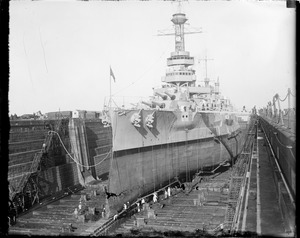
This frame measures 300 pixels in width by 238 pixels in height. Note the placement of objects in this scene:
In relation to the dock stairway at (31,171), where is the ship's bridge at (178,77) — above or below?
above

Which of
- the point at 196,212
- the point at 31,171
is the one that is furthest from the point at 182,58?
the point at 31,171

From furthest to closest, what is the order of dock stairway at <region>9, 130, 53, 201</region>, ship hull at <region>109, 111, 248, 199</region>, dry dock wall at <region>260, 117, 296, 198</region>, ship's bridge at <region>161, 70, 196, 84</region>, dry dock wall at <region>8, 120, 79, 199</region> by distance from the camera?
ship's bridge at <region>161, 70, 196, 84</region>, dry dock wall at <region>8, 120, 79, 199</region>, dock stairway at <region>9, 130, 53, 201</region>, ship hull at <region>109, 111, 248, 199</region>, dry dock wall at <region>260, 117, 296, 198</region>

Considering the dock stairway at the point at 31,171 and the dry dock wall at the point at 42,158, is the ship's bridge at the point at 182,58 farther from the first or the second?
the dock stairway at the point at 31,171

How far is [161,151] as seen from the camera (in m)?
15.4

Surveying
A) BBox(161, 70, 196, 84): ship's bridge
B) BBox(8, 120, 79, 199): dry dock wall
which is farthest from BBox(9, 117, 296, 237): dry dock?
BBox(161, 70, 196, 84): ship's bridge

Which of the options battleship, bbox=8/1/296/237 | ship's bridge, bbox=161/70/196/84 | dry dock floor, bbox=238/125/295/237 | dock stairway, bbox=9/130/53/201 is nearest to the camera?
dry dock floor, bbox=238/125/295/237

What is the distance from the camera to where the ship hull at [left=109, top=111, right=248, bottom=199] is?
13.5 meters

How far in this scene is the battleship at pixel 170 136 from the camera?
13.6 metres

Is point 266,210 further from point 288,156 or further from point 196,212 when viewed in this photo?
point 196,212

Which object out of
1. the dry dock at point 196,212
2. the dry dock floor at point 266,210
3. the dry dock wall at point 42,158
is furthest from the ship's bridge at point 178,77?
the dry dock floor at point 266,210

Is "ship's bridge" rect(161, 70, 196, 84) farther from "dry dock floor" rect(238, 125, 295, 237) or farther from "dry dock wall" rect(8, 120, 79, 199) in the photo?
"dry dock floor" rect(238, 125, 295, 237)

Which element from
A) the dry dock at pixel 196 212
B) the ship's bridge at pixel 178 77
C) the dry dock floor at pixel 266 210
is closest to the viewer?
the dry dock floor at pixel 266 210

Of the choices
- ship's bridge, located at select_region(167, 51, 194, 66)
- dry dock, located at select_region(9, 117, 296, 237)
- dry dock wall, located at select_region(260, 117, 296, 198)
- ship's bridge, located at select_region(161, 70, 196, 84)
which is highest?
ship's bridge, located at select_region(167, 51, 194, 66)

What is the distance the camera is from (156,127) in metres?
15.1
